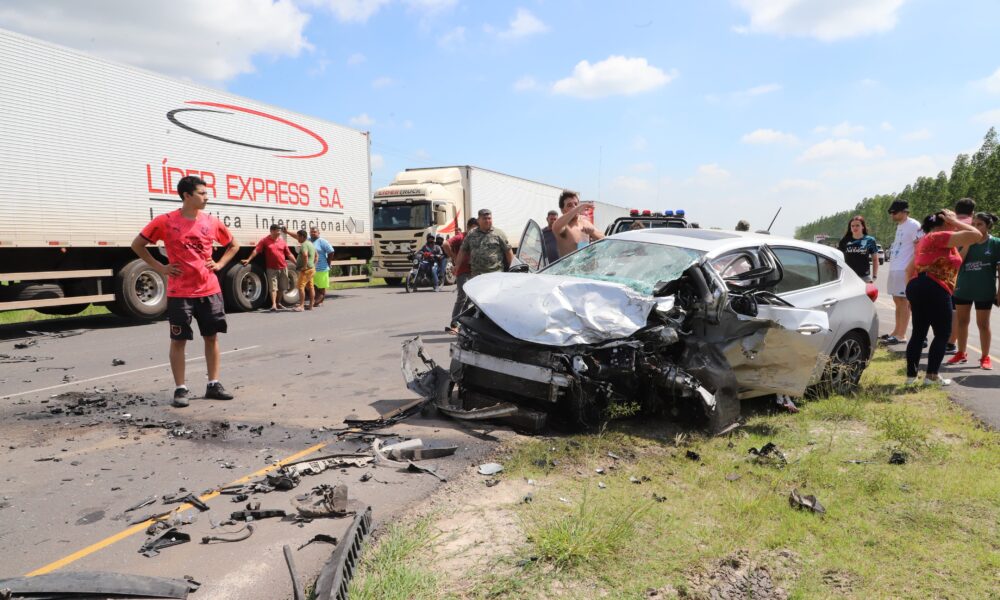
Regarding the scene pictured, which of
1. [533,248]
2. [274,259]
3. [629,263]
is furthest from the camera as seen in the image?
[274,259]

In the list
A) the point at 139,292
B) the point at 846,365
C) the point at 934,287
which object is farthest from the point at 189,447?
the point at 139,292

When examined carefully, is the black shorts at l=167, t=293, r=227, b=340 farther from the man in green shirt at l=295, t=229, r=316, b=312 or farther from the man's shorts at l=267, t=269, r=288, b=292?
the man's shorts at l=267, t=269, r=288, b=292

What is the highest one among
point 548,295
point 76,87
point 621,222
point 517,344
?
point 76,87

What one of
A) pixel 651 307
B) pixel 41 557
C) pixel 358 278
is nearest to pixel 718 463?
pixel 651 307

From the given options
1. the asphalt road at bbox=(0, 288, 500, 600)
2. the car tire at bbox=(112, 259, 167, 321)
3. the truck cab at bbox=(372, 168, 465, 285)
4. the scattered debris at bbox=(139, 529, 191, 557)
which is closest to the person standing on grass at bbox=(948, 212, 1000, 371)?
the asphalt road at bbox=(0, 288, 500, 600)

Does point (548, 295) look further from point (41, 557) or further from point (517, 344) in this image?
point (41, 557)

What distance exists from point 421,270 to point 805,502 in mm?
16179

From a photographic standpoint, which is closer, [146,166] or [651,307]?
[651,307]

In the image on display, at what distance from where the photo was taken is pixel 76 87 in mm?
9961

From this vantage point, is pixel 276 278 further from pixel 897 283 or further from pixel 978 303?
pixel 978 303

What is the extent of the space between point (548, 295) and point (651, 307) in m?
0.71

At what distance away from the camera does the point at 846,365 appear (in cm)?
573

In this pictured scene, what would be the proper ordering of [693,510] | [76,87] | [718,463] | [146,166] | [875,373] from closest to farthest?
[693,510]
[718,463]
[875,373]
[76,87]
[146,166]

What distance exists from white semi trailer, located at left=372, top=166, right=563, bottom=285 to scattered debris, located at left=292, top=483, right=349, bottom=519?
15.8m
